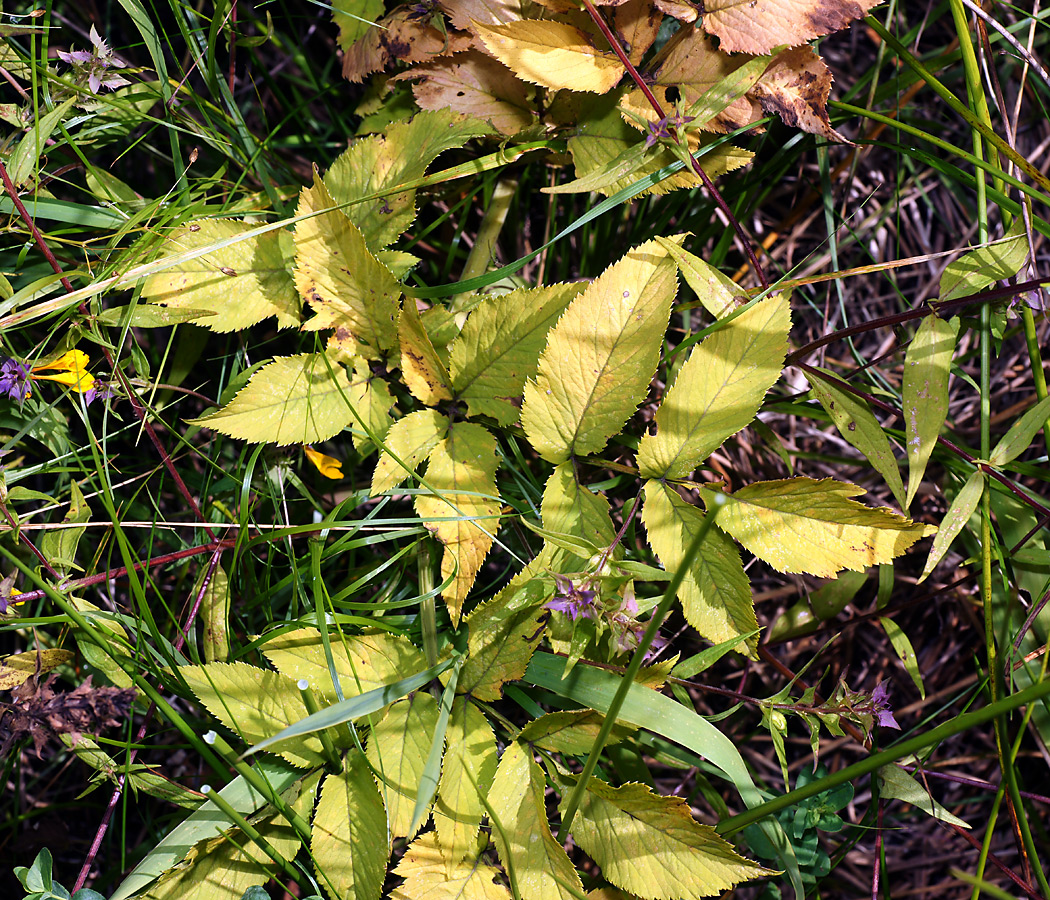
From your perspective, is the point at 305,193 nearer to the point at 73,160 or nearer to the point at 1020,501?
the point at 73,160

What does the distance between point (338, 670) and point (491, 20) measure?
138 cm

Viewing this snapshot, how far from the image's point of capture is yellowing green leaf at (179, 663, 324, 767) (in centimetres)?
142

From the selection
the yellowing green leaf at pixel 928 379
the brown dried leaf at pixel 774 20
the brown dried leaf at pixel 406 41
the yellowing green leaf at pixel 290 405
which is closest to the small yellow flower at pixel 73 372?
the yellowing green leaf at pixel 290 405

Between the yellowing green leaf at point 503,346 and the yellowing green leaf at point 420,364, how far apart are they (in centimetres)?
3

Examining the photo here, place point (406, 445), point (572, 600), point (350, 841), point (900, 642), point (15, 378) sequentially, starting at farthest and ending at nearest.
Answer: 1. point (900, 642)
2. point (15, 378)
3. point (406, 445)
4. point (350, 841)
5. point (572, 600)

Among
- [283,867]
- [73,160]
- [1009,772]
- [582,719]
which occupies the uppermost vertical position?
[73,160]

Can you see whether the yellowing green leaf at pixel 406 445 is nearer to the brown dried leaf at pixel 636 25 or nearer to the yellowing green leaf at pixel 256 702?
the yellowing green leaf at pixel 256 702

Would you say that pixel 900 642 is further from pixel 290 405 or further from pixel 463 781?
pixel 290 405

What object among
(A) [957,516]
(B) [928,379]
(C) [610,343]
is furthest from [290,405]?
(A) [957,516]

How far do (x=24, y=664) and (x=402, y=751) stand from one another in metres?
0.84

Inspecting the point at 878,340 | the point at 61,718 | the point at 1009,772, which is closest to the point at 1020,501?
the point at 1009,772

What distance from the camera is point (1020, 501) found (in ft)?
5.46

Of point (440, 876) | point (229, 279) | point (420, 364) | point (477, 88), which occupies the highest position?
point (477, 88)

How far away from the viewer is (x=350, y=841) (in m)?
1.37
